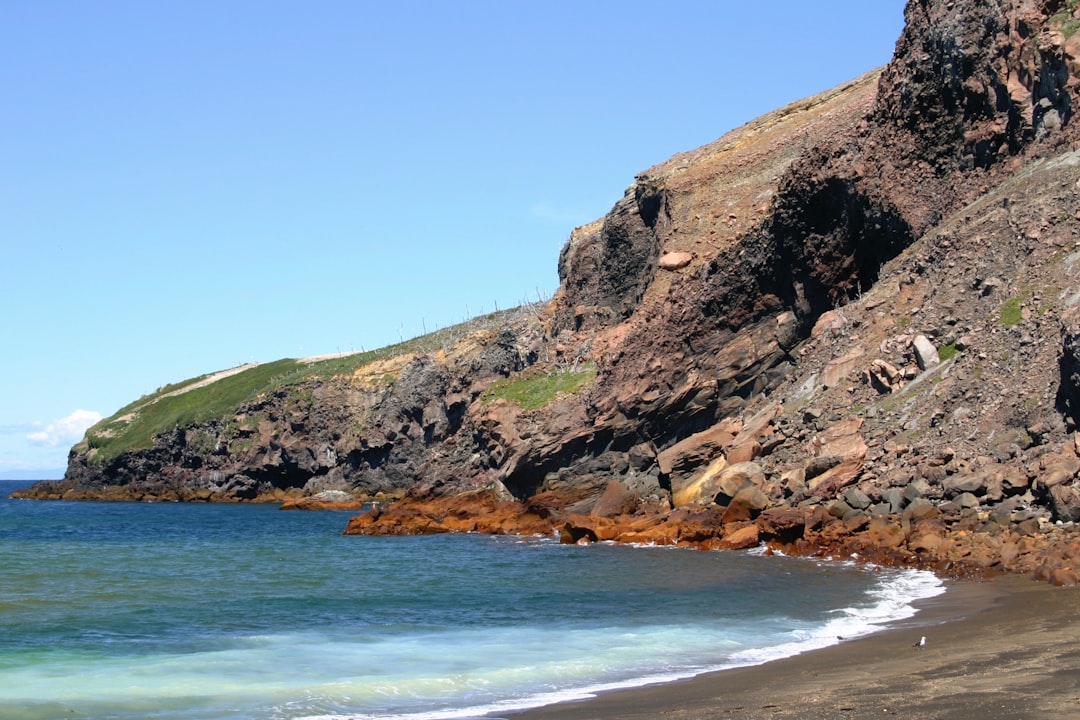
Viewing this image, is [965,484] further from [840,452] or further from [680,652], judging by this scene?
[680,652]

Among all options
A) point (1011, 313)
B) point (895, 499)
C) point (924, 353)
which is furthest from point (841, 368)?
point (895, 499)

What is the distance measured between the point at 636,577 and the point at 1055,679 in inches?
633

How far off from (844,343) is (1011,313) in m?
8.29

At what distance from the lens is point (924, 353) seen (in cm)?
3462

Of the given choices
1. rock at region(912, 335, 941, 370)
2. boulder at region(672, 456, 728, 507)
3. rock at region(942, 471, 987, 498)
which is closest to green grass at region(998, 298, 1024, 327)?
rock at region(912, 335, 941, 370)

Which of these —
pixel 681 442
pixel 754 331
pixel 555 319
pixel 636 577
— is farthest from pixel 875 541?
pixel 555 319

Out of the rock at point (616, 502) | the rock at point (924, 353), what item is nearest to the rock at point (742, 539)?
the rock at point (924, 353)

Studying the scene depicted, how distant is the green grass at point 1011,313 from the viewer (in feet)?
104

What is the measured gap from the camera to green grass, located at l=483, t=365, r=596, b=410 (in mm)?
55562

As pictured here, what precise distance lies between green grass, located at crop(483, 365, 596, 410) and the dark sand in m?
37.5

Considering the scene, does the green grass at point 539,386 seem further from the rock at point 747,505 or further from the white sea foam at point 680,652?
the white sea foam at point 680,652

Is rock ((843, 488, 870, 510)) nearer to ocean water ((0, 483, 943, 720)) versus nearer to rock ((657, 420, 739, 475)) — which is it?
ocean water ((0, 483, 943, 720))

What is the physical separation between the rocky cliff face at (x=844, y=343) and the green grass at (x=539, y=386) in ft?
0.94

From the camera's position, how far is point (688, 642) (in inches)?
730
